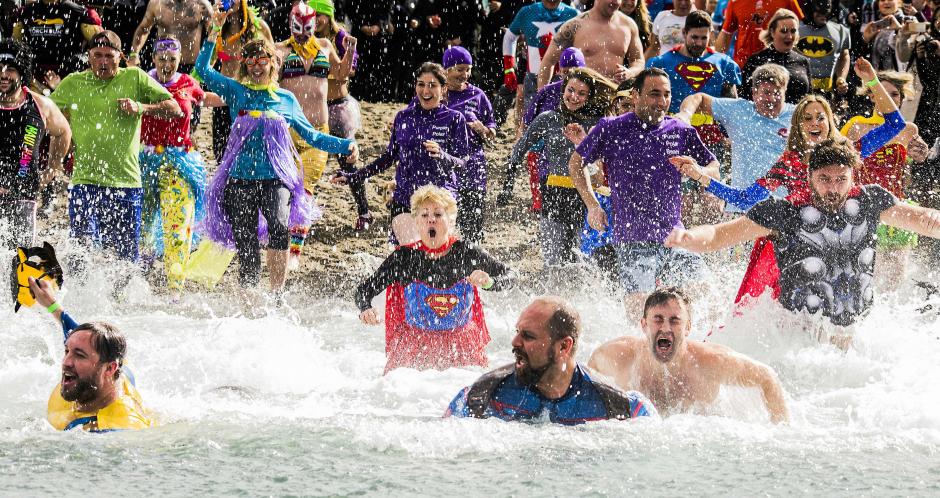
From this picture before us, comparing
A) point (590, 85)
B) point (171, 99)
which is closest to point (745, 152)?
point (590, 85)

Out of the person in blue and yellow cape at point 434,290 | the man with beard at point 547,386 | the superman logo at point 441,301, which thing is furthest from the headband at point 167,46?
the man with beard at point 547,386

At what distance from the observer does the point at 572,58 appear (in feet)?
33.9

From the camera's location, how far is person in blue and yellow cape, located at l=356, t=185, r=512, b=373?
760 cm

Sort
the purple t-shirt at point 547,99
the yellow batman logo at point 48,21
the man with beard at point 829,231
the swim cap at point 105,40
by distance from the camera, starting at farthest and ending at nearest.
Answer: the yellow batman logo at point 48,21, the purple t-shirt at point 547,99, the swim cap at point 105,40, the man with beard at point 829,231

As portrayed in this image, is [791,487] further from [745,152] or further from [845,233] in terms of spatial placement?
[745,152]

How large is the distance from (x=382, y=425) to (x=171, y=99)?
3.45m

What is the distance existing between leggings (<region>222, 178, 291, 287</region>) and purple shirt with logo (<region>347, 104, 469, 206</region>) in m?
0.70

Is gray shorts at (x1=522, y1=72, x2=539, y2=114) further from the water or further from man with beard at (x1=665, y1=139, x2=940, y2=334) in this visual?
man with beard at (x1=665, y1=139, x2=940, y2=334)

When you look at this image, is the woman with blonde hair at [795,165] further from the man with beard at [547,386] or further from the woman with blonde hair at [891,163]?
the man with beard at [547,386]

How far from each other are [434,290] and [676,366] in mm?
1429

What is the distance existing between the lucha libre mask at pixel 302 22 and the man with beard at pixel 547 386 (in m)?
5.25

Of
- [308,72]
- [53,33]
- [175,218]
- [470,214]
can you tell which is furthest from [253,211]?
[53,33]

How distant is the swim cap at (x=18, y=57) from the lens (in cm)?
922

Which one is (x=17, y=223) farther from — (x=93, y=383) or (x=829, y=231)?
(x=829, y=231)
